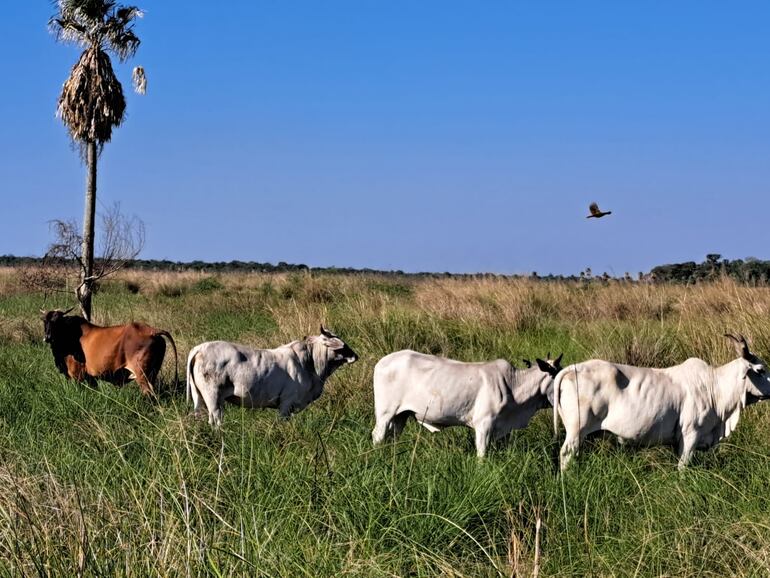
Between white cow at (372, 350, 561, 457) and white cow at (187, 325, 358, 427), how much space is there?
1.38 meters

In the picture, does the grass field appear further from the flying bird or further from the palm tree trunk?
the palm tree trunk

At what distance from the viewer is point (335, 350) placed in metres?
10.0

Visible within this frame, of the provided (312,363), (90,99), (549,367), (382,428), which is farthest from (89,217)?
(549,367)

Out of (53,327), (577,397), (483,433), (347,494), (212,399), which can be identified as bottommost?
(347,494)

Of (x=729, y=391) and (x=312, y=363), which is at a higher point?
(x=312, y=363)

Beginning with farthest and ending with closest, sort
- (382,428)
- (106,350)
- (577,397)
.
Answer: (106,350), (382,428), (577,397)

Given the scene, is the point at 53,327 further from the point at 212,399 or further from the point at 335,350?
the point at 335,350

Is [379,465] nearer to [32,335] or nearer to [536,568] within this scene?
[536,568]

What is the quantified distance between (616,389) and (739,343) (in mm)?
1225

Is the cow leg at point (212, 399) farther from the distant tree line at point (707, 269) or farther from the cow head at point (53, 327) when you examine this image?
the distant tree line at point (707, 269)

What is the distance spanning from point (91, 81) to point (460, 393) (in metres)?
18.4

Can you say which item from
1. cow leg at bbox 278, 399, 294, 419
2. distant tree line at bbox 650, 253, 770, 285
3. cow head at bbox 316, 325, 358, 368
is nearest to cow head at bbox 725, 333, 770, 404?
cow head at bbox 316, 325, 358, 368

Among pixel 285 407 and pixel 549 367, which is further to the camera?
pixel 285 407

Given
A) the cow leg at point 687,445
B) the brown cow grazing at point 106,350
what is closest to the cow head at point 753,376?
the cow leg at point 687,445
